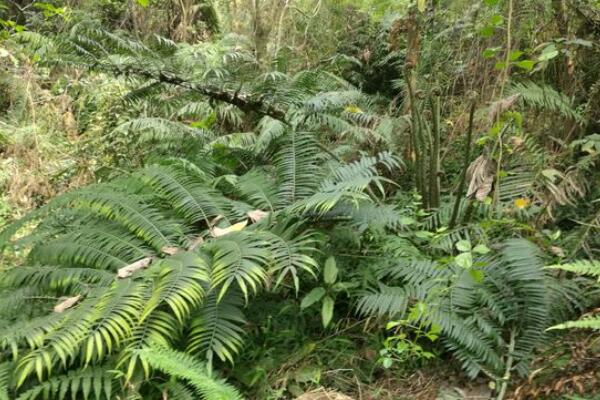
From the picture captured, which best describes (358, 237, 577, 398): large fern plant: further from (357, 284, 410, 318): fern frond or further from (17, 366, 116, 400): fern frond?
(17, 366, 116, 400): fern frond

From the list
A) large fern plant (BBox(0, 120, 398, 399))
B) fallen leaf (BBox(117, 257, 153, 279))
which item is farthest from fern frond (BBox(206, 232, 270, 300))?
fallen leaf (BBox(117, 257, 153, 279))

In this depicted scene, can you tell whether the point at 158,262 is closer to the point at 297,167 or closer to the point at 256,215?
the point at 256,215

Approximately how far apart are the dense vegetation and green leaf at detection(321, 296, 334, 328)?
2 cm

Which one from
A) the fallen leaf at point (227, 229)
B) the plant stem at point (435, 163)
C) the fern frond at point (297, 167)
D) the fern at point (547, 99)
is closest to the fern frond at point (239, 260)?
the fallen leaf at point (227, 229)

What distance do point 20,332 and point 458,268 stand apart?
195 cm

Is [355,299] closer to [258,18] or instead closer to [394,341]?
[394,341]

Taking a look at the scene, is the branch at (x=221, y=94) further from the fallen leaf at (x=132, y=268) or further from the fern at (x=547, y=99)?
the fern at (x=547, y=99)

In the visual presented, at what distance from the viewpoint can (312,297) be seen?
2256 mm

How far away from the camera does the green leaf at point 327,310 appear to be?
2191 millimetres

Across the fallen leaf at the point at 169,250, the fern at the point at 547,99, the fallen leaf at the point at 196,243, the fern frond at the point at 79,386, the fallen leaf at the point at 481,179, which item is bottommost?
the fern frond at the point at 79,386

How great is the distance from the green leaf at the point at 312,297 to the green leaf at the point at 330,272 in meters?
0.08

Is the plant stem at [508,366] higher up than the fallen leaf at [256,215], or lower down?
lower down

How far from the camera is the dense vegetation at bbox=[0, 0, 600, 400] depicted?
199 centimetres

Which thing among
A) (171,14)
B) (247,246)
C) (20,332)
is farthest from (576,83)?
(171,14)
